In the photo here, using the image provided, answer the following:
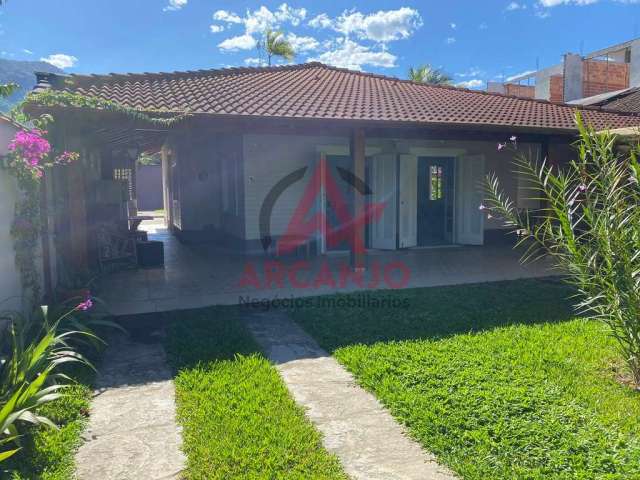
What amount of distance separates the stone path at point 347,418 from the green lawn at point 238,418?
13 cm

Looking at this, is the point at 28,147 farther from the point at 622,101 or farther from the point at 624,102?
the point at 622,101

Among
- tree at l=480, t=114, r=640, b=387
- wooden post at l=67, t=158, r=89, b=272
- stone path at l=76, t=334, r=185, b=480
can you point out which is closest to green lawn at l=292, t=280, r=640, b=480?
tree at l=480, t=114, r=640, b=387

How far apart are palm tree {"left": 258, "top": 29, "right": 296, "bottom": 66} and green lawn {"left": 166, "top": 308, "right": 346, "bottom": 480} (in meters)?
21.4

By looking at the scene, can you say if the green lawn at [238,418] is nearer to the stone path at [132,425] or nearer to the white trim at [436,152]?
the stone path at [132,425]

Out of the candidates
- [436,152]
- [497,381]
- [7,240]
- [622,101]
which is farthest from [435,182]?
[622,101]

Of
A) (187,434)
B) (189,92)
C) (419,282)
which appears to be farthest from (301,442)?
(189,92)

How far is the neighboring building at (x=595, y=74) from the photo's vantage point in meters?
24.7

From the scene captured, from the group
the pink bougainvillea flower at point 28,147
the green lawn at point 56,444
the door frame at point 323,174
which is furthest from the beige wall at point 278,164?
the green lawn at point 56,444

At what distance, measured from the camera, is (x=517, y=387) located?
3963mm

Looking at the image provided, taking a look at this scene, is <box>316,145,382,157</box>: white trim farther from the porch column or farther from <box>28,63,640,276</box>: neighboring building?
the porch column

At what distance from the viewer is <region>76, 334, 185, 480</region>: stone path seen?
2.97 m

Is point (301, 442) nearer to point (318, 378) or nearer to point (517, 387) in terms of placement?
point (318, 378)

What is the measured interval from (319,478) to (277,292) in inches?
196

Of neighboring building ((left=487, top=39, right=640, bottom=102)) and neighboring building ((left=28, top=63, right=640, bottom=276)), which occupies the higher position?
neighboring building ((left=487, top=39, right=640, bottom=102))
